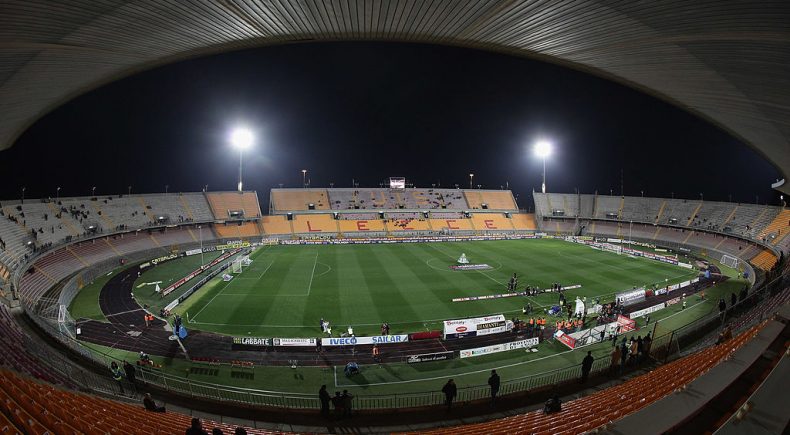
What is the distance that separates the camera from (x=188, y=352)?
55.5 ft

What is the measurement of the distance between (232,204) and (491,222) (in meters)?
45.5

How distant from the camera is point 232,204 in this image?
56219 millimetres

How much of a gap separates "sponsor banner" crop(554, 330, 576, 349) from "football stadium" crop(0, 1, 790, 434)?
14cm

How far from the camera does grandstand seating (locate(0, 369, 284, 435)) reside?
6.35 m

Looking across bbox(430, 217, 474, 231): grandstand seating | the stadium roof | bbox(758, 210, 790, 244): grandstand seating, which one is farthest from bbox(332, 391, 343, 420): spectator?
bbox(430, 217, 474, 231): grandstand seating

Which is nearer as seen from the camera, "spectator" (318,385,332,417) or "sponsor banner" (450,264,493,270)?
"spectator" (318,385,332,417)

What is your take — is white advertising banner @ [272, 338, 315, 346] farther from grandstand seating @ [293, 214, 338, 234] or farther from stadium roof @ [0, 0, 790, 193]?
grandstand seating @ [293, 214, 338, 234]

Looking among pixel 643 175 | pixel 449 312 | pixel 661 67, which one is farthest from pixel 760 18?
pixel 643 175

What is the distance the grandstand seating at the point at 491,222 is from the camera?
207 feet

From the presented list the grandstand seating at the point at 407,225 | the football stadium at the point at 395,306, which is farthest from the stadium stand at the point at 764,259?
the grandstand seating at the point at 407,225

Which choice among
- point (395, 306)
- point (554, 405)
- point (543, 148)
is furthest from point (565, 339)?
point (543, 148)

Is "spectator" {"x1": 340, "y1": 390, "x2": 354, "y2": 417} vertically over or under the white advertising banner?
over

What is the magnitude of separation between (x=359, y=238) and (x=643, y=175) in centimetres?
4948

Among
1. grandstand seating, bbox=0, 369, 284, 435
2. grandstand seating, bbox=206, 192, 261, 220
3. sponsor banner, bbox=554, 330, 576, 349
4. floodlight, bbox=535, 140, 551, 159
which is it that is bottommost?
sponsor banner, bbox=554, 330, 576, 349
